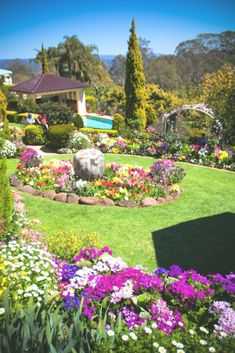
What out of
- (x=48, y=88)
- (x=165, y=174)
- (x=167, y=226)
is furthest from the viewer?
(x=48, y=88)

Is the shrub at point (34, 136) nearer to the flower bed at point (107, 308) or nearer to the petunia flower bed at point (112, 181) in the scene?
the petunia flower bed at point (112, 181)

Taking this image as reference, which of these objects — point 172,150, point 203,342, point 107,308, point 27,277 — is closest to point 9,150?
point 172,150

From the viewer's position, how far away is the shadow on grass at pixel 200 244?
630 cm

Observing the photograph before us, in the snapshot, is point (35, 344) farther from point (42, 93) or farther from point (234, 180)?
point (42, 93)

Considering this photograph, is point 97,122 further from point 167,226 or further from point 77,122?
point 167,226

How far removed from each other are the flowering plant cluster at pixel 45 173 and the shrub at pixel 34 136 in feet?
19.8

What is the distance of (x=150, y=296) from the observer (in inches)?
163

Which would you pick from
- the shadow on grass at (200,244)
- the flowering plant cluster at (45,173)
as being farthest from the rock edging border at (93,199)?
the shadow on grass at (200,244)

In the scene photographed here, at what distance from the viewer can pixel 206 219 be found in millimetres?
8492

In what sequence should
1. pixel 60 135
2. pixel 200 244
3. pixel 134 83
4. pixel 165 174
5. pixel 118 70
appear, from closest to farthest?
pixel 200 244 < pixel 165 174 < pixel 60 135 < pixel 134 83 < pixel 118 70

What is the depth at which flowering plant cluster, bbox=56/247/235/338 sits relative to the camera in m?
3.71

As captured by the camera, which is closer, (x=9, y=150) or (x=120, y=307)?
(x=120, y=307)

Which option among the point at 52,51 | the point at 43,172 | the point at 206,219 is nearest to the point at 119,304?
the point at 206,219

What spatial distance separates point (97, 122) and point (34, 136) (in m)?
12.3
